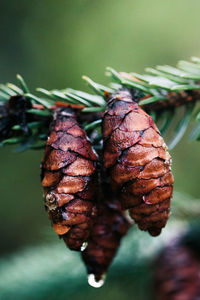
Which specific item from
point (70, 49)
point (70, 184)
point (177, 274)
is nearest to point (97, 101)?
point (70, 184)

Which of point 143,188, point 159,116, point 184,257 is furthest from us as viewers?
point 184,257

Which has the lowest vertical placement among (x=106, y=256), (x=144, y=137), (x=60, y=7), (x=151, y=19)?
(x=106, y=256)

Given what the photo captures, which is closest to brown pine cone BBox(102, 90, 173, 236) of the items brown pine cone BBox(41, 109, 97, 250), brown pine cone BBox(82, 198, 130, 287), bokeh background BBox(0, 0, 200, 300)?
brown pine cone BBox(41, 109, 97, 250)

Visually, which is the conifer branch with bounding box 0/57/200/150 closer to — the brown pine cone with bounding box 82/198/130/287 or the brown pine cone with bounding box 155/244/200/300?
the brown pine cone with bounding box 82/198/130/287

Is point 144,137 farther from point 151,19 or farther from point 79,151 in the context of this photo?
point 151,19

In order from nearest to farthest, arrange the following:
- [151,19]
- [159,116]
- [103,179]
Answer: [103,179], [159,116], [151,19]

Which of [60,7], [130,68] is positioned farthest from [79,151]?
[60,7]
